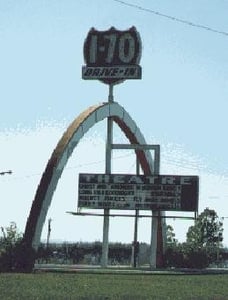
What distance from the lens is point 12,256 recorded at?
4725cm

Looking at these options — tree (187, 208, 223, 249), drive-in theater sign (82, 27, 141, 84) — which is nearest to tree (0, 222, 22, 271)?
drive-in theater sign (82, 27, 141, 84)

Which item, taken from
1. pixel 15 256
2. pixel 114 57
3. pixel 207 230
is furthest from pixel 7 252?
pixel 207 230

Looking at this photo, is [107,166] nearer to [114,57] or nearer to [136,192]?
[136,192]

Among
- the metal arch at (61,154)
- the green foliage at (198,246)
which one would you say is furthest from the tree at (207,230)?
the metal arch at (61,154)

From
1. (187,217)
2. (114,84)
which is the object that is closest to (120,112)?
(114,84)

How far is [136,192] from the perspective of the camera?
55000mm

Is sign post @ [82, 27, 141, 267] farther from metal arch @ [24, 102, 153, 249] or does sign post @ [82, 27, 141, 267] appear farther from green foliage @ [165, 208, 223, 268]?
green foliage @ [165, 208, 223, 268]

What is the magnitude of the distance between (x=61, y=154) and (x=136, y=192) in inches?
253

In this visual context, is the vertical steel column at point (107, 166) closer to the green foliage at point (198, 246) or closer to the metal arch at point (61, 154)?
the metal arch at point (61, 154)

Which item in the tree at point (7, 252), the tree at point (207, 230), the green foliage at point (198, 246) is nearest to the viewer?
the tree at point (7, 252)

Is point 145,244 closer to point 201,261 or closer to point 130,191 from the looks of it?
point 201,261

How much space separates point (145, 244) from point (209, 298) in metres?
48.7

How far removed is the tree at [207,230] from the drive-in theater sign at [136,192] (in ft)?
160

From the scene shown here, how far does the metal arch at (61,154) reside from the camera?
50.4m
